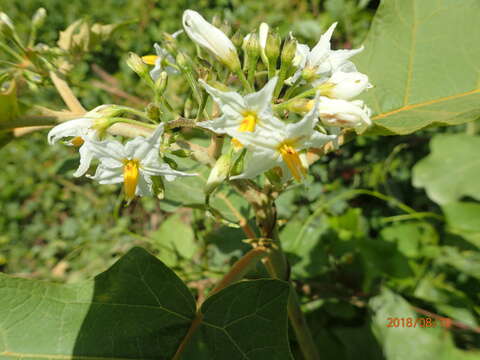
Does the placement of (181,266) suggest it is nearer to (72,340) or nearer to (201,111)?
(72,340)

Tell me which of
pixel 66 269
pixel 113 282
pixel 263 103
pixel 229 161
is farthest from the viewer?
pixel 66 269

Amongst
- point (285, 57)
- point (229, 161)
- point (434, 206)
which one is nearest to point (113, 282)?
point (229, 161)

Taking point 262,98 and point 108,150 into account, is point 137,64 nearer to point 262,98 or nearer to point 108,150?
point 108,150

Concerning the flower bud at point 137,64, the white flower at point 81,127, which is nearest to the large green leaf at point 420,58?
the flower bud at point 137,64

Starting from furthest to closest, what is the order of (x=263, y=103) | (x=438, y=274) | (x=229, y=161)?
(x=438, y=274) → (x=229, y=161) → (x=263, y=103)

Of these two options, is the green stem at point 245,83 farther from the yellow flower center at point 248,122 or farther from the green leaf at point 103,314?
the green leaf at point 103,314

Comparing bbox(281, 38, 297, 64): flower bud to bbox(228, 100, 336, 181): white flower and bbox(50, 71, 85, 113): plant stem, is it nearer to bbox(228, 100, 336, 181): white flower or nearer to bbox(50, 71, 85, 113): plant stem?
bbox(228, 100, 336, 181): white flower
